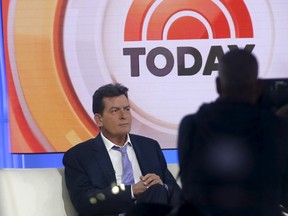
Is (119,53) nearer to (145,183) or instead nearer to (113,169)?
(113,169)

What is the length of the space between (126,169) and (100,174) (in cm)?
17

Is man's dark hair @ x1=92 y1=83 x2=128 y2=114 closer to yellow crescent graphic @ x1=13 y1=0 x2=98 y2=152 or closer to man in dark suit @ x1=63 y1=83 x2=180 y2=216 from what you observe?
man in dark suit @ x1=63 y1=83 x2=180 y2=216

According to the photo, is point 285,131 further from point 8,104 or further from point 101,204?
point 8,104

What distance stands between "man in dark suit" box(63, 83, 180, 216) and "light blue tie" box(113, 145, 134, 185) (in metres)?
0.01

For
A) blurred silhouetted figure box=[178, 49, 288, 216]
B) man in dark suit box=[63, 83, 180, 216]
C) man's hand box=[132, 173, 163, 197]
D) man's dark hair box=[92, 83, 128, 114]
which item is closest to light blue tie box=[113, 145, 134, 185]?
man in dark suit box=[63, 83, 180, 216]

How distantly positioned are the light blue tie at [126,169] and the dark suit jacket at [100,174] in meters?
0.06

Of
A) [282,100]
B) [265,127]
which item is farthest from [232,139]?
[282,100]

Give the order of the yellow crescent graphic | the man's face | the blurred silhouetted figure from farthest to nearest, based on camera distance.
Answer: the yellow crescent graphic
the man's face
the blurred silhouetted figure

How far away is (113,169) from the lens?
4.07m

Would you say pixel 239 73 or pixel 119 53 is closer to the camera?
pixel 239 73

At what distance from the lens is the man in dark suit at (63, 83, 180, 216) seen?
389 centimetres

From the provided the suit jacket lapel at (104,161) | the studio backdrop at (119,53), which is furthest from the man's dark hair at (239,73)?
the studio backdrop at (119,53)

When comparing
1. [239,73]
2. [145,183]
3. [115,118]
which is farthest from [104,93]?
[239,73]

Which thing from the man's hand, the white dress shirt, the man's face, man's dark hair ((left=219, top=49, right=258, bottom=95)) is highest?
man's dark hair ((left=219, top=49, right=258, bottom=95))
